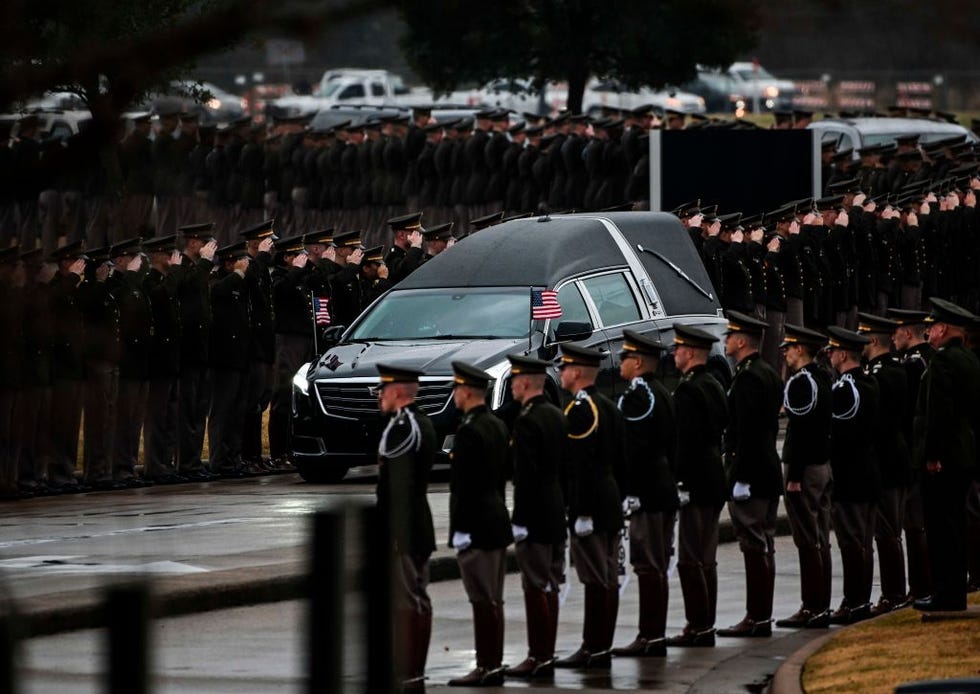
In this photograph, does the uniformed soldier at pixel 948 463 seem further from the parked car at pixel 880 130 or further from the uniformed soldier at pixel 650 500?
the parked car at pixel 880 130

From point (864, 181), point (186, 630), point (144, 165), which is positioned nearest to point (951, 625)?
point (186, 630)

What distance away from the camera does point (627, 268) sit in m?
20.1

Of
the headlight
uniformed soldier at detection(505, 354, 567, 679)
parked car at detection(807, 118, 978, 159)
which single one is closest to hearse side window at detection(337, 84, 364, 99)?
parked car at detection(807, 118, 978, 159)

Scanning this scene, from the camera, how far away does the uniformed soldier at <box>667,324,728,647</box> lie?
12695 millimetres

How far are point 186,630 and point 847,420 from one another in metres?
3.98

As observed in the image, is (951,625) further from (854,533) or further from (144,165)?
(144,165)

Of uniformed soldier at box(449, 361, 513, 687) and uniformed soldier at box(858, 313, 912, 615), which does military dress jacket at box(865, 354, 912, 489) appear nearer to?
uniformed soldier at box(858, 313, 912, 615)

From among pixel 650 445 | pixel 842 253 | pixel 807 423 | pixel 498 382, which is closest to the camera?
pixel 650 445

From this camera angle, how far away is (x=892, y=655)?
37.5ft

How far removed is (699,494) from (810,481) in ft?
2.76

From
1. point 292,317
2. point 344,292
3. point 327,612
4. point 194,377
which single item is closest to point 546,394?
point 194,377

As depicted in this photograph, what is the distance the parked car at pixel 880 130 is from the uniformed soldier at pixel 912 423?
958 inches

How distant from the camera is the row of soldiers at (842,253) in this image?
24422 mm

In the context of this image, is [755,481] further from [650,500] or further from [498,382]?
[498,382]
